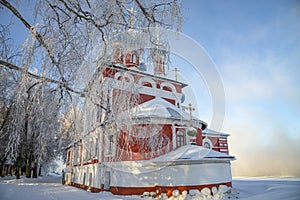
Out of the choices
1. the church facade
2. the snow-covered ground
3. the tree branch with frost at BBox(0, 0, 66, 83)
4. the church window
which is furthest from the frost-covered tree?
the church window

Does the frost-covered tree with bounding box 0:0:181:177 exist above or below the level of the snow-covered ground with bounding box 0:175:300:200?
above

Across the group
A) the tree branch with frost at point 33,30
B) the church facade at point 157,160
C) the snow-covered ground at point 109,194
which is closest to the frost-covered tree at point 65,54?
the tree branch with frost at point 33,30

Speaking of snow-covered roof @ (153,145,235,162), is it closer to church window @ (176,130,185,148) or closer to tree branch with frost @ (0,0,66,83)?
church window @ (176,130,185,148)

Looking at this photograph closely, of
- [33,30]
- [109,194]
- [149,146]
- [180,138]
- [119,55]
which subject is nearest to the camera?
[33,30]

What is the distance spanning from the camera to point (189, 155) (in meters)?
9.65

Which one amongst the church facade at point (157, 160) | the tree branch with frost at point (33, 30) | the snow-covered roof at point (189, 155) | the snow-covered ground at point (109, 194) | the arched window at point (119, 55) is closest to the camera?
the tree branch with frost at point (33, 30)

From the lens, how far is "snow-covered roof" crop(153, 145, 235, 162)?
30.8ft

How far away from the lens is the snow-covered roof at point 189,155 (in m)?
9.39

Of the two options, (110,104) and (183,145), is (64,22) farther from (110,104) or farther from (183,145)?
(183,145)

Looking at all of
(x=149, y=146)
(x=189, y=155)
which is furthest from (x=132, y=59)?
(x=189, y=155)

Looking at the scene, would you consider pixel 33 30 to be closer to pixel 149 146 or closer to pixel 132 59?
pixel 132 59

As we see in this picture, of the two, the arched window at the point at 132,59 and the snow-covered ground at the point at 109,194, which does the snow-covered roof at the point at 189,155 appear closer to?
the snow-covered ground at the point at 109,194

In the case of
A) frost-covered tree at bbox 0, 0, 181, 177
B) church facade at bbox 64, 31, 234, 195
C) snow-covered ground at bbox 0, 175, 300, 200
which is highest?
frost-covered tree at bbox 0, 0, 181, 177

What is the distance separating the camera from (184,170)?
9.38 meters
